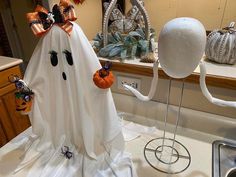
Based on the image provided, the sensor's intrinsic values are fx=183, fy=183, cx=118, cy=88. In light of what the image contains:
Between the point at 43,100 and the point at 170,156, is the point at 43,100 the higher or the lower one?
the higher one

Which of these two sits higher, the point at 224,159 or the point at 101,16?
the point at 101,16

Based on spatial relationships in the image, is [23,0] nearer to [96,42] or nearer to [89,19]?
[89,19]

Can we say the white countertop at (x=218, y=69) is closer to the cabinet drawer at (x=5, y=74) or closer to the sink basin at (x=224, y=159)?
the sink basin at (x=224, y=159)

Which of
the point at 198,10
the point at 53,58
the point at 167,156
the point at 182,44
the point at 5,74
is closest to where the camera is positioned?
the point at 182,44

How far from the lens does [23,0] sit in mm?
2191

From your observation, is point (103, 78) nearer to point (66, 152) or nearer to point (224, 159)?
point (66, 152)

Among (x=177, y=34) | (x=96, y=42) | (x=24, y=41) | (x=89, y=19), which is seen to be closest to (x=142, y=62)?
(x=96, y=42)

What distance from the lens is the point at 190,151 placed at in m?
0.57

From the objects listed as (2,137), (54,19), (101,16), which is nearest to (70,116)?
(54,19)

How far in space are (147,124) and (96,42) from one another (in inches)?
15.0

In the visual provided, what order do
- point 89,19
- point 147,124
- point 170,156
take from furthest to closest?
point 89,19, point 147,124, point 170,156

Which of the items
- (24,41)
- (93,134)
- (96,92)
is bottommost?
(24,41)

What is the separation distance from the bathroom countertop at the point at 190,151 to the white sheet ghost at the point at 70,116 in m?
0.04

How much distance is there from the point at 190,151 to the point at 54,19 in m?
0.54
